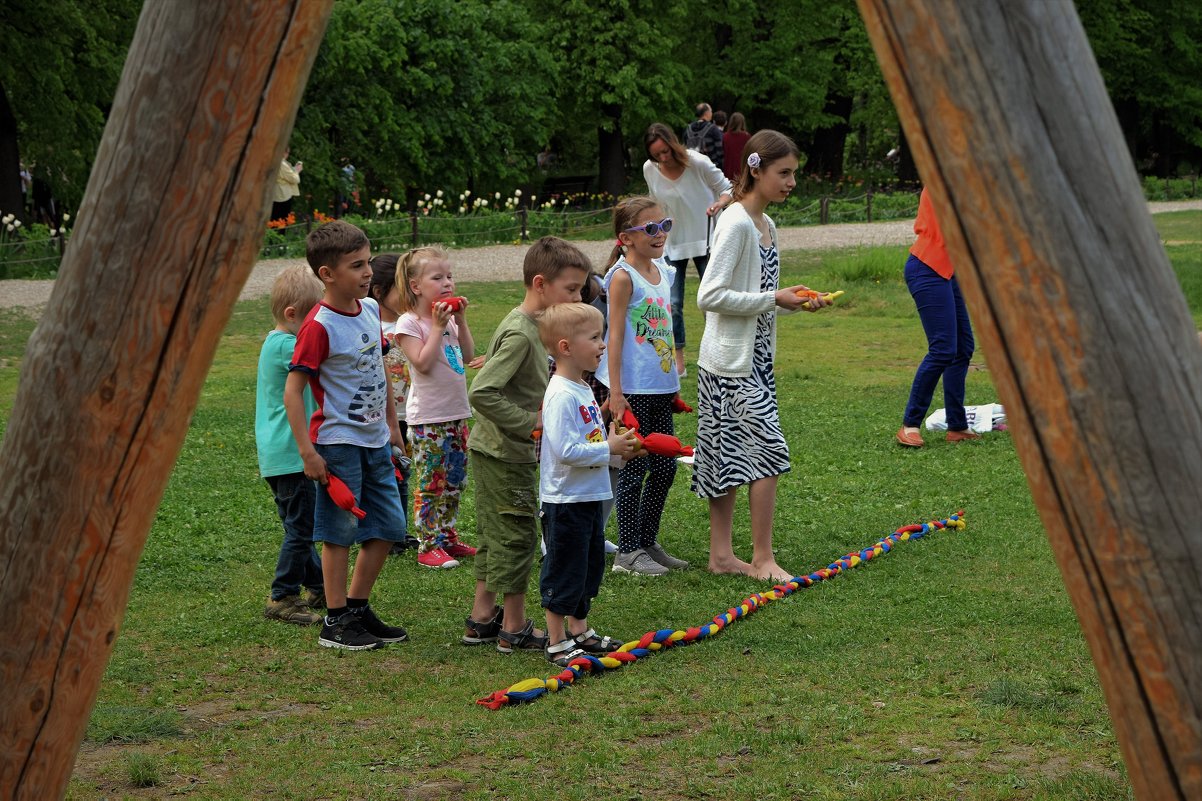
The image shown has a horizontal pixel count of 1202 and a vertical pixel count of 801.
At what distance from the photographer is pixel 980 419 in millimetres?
9344

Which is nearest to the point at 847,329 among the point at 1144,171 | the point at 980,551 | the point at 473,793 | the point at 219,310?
the point at 980,551

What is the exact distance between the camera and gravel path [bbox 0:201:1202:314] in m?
18.5

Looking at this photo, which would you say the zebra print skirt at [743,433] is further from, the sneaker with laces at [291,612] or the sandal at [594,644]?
the sneaker with laces at [291,612]

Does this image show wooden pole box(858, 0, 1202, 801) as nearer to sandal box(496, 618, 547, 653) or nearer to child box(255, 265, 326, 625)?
sandal box(496, 618, 547, 653)

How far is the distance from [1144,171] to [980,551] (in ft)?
134

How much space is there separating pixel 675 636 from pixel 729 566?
1.08 metres

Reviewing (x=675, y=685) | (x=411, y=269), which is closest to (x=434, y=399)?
(x=411, y=269)

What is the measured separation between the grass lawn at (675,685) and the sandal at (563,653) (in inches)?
2.3

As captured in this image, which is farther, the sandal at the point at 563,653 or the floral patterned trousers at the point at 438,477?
the floral patterned trousers at the point at 438,477

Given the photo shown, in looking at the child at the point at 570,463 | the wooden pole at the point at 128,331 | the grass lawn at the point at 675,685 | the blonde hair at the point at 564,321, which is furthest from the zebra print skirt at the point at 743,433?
the wooden pole at the point at 128,331

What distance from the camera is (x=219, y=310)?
2910 millimetres

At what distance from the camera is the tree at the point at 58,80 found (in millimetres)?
22125

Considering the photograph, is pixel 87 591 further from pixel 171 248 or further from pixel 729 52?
pixel 729 52

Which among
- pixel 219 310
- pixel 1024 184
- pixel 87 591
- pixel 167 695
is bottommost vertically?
pixel 167 695
